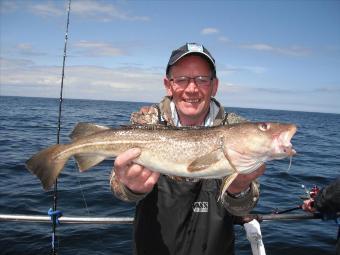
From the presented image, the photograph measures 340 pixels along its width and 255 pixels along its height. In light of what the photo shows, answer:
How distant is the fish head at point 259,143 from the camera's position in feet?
12.2

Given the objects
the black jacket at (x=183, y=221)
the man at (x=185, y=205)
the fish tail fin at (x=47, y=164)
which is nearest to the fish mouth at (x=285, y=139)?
the man at (x=185, y=205)

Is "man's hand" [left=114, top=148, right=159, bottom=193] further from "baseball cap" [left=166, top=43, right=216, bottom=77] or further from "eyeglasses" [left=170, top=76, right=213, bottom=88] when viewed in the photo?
"baseball cap" [left=166, top=43, right=216, bottom=77]

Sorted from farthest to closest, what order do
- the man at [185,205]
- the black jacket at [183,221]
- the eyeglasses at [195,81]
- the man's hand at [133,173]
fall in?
1. the eyeglasses at [195,81]
2. the black jacket at [183,221]
3. the man at [185,205]
4. the man's hand at [133,173]

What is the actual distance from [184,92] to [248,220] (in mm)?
2183

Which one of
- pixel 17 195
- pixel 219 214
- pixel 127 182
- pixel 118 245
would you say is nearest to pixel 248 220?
pixel 219 214

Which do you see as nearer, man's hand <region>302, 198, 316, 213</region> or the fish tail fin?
the fish tail fin

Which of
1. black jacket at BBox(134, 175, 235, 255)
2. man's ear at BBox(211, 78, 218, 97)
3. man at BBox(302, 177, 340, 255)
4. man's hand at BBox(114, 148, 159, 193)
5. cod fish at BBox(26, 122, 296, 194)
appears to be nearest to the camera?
cod fish at BBox(26, 122, 296, 194)

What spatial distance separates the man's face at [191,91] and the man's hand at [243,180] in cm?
118

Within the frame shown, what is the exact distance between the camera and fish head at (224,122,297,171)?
12.2 ft

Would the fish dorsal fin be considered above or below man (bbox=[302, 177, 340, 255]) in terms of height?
above

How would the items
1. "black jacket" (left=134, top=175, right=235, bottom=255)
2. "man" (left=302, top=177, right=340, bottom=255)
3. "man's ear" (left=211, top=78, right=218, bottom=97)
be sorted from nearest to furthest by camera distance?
"black jacket" (left=134, top=175, right=235, bottom=255), "man" (left=302, top=177, right=340, bottom=255), "man's ear" (left=211, top=78, right=218, bottom=97)

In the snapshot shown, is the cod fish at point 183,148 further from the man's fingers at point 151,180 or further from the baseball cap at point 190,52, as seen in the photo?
the baseball cap at point 190,52

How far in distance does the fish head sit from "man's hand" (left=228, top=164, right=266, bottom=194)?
14 centimetres

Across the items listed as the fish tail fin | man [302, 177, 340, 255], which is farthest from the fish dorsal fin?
man [302, 177, 340, 255]
